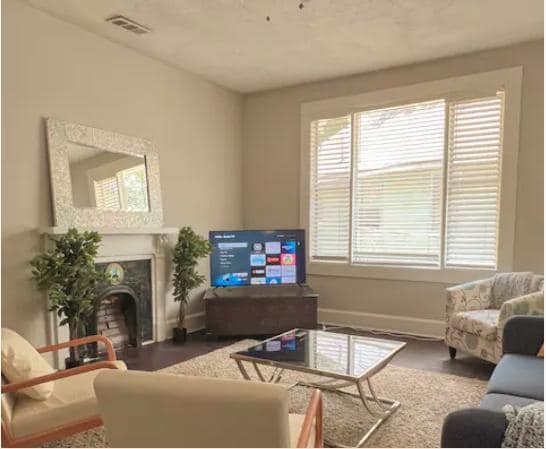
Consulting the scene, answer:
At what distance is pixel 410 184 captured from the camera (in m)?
4.70

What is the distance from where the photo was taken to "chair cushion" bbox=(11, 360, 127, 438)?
2029 mm

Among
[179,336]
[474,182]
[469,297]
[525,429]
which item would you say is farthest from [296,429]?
[474,182]

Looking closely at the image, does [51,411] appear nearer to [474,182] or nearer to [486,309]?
[486,309]

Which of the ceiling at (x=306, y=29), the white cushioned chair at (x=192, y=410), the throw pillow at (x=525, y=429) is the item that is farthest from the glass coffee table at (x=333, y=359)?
the ceiling at (x=306, y=29)

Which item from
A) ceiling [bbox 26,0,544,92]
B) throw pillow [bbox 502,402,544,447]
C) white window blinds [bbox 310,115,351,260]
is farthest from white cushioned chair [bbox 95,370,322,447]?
white window blinds [bbox 310,115,351,260]

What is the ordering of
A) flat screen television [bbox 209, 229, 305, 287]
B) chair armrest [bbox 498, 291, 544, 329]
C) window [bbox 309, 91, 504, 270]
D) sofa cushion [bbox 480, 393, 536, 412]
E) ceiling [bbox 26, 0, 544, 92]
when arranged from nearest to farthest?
sofa cushion [bbox 480, 393, 536, 412] → chair armrest [bbox 498, 291, 544, 329] → ceiling [bbox 26, 0, 544, 92] → window [bbox 309, 91, 504, 270] → flat screen television [bbox 209, 229, 305, 287]

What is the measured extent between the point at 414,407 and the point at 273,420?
1928 mm

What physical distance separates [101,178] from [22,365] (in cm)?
218

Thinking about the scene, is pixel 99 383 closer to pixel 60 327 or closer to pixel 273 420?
pixel 273 420

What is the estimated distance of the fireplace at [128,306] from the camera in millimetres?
4075

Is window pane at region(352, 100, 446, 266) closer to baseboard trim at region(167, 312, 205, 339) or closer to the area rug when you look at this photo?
the area rug

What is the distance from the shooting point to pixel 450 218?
4480mm

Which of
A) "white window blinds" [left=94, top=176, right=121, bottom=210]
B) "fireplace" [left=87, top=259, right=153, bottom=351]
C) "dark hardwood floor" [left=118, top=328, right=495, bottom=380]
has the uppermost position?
"white window blinds" [left=94, top=176, right=121, bottom=210]

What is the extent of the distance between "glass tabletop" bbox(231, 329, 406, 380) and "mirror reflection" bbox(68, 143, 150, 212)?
2.07 m
